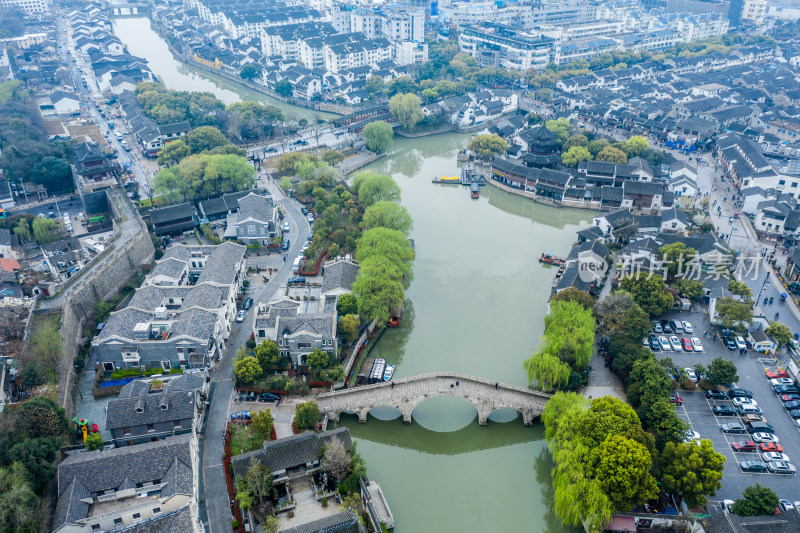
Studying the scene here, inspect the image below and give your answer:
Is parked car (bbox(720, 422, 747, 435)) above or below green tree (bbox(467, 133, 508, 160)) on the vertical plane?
below

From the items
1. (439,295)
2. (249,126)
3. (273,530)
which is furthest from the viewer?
(249,126)

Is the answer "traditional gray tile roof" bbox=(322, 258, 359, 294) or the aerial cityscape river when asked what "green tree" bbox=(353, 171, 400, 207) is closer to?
the aerial cityscape river

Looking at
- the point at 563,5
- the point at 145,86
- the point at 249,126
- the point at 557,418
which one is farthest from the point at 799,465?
the point at 563,5

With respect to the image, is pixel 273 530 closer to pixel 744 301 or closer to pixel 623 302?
pixel 623 302

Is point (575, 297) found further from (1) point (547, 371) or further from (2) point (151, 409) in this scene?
(2) point (151, 409)

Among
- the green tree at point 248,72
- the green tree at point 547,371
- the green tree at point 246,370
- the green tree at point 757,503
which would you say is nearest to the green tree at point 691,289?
the green tree at point 547,371

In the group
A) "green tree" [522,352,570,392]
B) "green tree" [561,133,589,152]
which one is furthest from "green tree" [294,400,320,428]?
"green tree" [561,133,589,152]

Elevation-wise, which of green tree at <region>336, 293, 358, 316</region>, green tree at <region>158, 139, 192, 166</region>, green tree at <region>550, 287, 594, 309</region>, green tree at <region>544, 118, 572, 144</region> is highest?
green tree at <region>544, 118, 572, 144</region>
